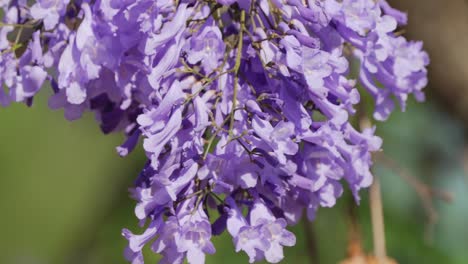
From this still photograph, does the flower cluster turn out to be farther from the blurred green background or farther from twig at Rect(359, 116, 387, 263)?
the blurred green background

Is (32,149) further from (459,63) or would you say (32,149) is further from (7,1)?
(7,1)

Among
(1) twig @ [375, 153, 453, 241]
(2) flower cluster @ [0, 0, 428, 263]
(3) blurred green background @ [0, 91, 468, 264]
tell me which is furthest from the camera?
(3) blurred green background @ [0, 91, 468, 264]

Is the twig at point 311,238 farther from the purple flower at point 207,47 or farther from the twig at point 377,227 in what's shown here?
the purple flower at point 207,47

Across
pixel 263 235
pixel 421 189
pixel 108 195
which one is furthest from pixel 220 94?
pixel 108 195

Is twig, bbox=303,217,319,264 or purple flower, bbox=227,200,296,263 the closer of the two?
purple flower, bbox=227,200,296,263

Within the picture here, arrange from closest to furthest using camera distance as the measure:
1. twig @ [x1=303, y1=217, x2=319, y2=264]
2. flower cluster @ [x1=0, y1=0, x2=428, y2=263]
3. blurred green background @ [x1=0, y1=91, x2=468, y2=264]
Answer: flower cluster @ [x1=0, y1=0, x2=428, y2=263] → twig @ [x1=303, y1=217, x2=319, y2=264] → blurred green background @ [x1=0, y1=91, x2=468, y2=264]

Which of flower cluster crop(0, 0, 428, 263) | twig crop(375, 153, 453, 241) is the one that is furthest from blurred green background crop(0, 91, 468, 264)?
flower cluster crop(0, 0, 428, 263)

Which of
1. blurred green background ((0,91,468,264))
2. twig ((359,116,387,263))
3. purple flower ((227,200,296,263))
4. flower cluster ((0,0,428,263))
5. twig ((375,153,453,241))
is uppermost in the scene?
flower cluster ((0,0,428,263))

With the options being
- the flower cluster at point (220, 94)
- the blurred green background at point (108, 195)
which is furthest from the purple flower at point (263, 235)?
the blurred green background at point (108, 195)

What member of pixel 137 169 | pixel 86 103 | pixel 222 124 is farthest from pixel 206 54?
pixel 137 169

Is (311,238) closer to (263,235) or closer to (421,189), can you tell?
(421,189)
